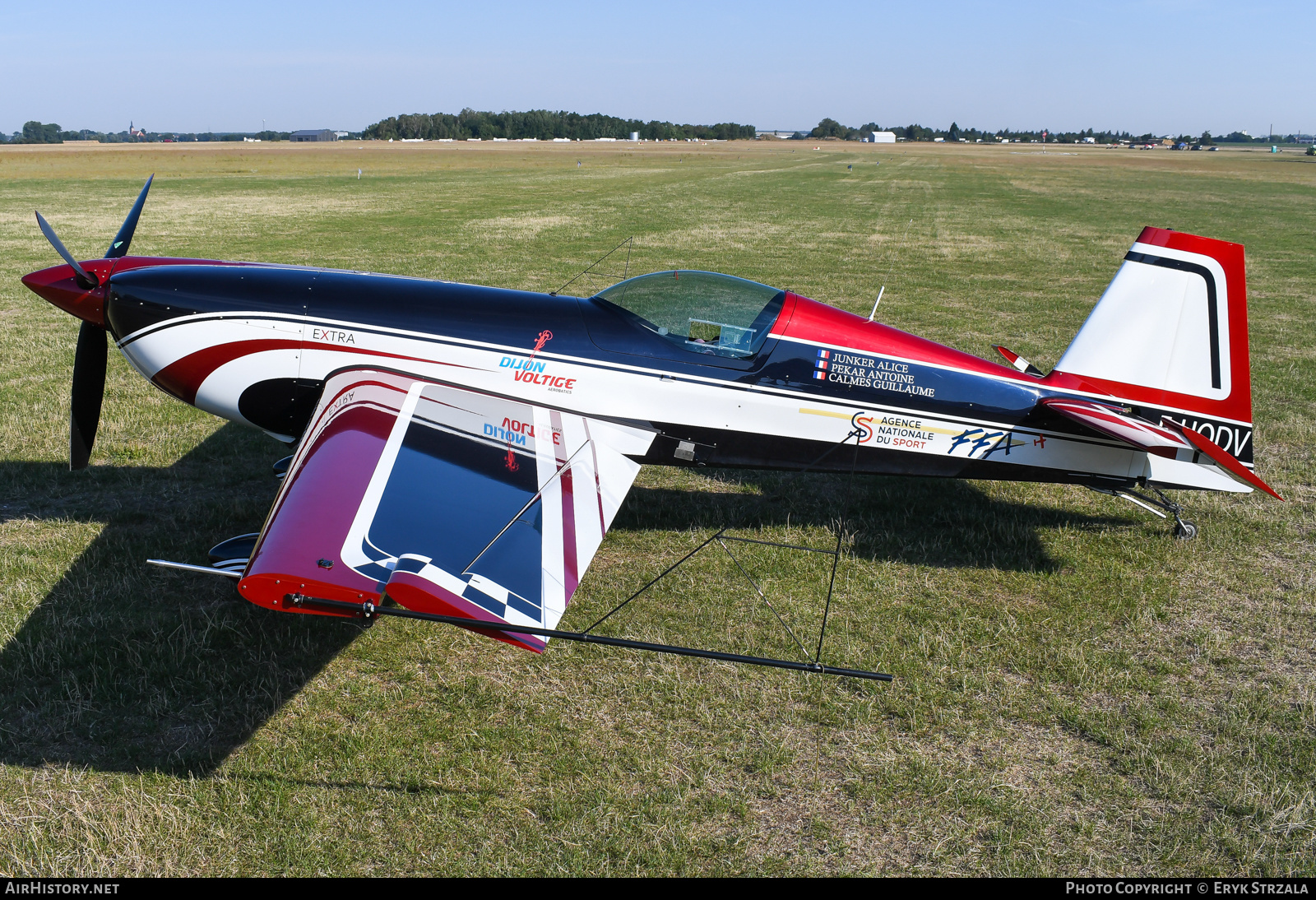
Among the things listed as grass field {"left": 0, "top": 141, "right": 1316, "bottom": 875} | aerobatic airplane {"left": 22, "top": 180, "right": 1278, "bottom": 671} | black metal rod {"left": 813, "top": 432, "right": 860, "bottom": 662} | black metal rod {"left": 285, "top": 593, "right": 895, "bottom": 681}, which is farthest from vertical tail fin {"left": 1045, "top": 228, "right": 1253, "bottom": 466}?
black metal rod {"left": 285, "top": 593, "right": 895, "bottom": 681}

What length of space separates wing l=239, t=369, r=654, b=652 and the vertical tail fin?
3371 millimetres

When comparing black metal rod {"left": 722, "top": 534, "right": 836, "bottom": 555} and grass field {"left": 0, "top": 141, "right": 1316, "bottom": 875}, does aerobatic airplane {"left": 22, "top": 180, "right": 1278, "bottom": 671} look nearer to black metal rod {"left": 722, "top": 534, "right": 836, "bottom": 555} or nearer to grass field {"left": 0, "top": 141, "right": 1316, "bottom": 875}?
black metal rod {"left": 722, "top": 534, "right": 836, "bottom": 555}

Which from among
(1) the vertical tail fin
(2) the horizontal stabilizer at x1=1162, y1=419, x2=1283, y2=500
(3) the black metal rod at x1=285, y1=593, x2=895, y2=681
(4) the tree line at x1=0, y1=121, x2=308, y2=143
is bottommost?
(3) the black metal rod at x1=285, y1=593, x2=895, y2=681

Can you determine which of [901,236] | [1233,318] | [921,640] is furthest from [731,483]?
[901,236]

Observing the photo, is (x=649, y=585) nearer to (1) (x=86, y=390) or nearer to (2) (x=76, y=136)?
(1) (x=86, y=390)

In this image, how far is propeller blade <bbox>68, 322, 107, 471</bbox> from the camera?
6.29 metres

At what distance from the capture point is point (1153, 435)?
5.41 m

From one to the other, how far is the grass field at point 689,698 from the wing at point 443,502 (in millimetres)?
863

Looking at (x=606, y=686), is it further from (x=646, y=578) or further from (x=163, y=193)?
(x=163, y=193)

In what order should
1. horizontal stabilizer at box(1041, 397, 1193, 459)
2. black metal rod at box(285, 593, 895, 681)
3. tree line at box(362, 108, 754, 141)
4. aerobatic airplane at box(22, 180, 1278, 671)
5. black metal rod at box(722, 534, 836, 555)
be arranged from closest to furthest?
1. black metal rod at box(285, 593, 895, 681)
2. horizontal stabilizer at box(1041, 397, 1193, 459)
3. aerobatic airplane at box(22, 180, 1278, 671)
4. black metal rod at box(722, 534, 836, 555)
5. tree line at box(362, 108, 754, 141)

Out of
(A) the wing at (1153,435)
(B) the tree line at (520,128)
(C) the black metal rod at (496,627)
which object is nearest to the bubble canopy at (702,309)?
(A) the wing at (1153,435)

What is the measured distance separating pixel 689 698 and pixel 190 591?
11.0 feet

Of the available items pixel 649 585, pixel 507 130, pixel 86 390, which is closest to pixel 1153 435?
pixel 649 585

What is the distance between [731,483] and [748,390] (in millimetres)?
1971
